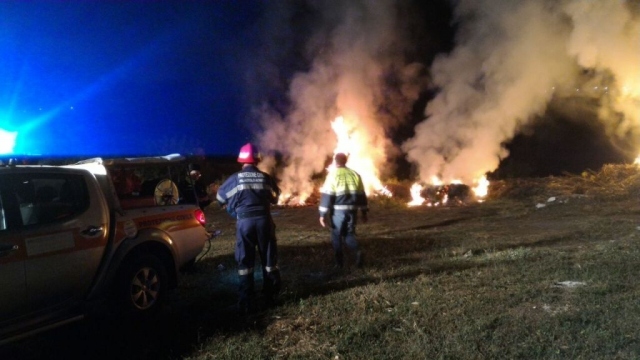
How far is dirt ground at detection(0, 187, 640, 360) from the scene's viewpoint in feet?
15.3

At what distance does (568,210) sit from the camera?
43.2ft

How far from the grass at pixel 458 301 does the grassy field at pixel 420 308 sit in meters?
0.02

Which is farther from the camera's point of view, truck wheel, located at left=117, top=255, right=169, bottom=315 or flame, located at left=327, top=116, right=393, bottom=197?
flame, located at left=327, top=116, right=393, bottom=197

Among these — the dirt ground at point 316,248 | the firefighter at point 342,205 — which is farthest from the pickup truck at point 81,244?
the firefighter at point 342,205

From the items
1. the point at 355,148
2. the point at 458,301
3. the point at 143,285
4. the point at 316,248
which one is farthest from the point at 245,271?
the point at 355,148

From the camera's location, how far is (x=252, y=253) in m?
5.51

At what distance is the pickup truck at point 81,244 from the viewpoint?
398 cm

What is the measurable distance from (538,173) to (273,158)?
14.1 meters

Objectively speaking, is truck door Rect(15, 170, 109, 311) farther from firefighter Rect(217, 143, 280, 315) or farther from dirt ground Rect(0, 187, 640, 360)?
firefighter Rect(217, 143, 280, 315)

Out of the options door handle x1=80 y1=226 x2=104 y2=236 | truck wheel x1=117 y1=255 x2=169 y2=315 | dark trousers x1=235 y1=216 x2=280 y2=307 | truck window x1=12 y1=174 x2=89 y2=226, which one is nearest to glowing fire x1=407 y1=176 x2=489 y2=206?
dark trousers x1=235 y1=216 x2=280 y2=307

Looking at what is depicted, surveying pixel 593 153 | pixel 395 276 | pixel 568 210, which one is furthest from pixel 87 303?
pixel 593 153

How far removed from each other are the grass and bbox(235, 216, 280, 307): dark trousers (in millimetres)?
304

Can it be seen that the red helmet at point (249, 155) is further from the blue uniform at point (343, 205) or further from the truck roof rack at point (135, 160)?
the blue uniform at point (343, 205)

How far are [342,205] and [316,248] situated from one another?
2.15 m
